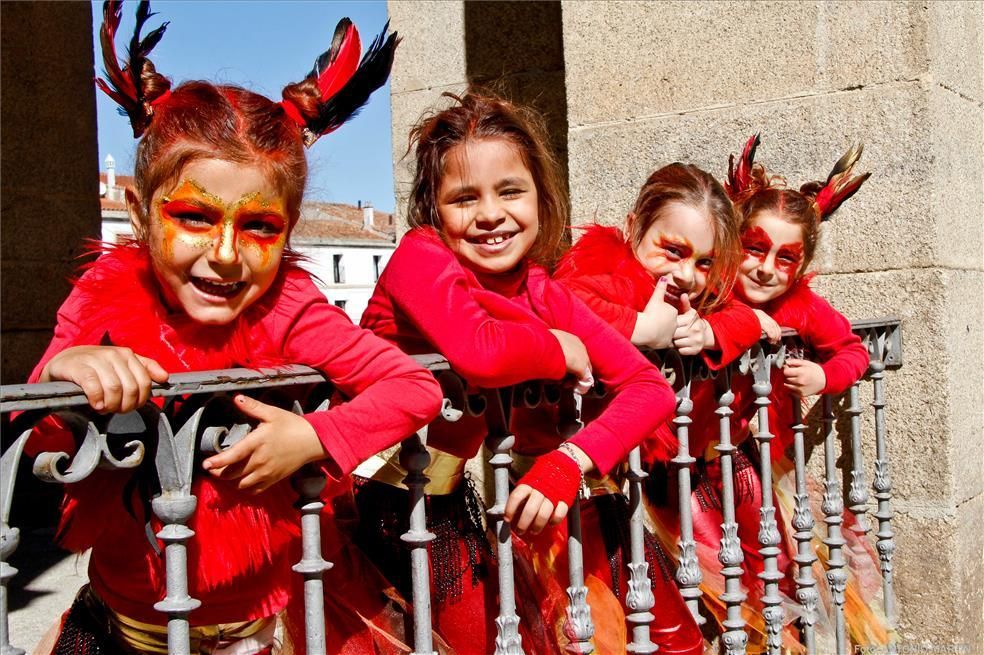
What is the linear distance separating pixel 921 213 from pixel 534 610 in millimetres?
2253

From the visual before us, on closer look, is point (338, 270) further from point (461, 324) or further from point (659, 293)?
point (461, 324)

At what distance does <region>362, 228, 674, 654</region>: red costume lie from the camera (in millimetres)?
2029

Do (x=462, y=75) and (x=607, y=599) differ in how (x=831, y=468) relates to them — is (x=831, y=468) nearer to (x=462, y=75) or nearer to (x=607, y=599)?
(x=607, y=599)

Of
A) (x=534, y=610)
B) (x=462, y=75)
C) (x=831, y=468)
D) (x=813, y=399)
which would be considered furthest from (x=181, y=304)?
(x=462, y=75)

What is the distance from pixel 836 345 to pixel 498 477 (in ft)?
6.02

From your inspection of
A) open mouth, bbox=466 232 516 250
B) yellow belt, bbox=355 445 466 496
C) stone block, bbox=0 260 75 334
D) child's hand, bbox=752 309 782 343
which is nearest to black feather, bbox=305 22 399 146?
open mouth, bbox=466 232 516 250

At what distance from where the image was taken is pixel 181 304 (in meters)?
1.89

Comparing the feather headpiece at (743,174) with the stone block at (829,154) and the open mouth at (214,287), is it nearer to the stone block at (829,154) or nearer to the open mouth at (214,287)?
the stone block at (829,154)

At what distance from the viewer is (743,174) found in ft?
11.9

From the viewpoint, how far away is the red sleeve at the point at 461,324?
2.00 metres

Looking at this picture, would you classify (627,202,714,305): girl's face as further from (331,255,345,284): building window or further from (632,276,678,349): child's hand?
(331,255,345,284): building window

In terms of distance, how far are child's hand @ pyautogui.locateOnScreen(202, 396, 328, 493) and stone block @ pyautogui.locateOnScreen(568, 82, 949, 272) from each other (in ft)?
8.89

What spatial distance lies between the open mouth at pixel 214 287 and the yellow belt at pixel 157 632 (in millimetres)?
663

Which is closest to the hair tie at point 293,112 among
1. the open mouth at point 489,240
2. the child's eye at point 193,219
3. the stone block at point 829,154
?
the child's eye at point 193,219
